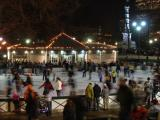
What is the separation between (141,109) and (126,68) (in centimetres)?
2466

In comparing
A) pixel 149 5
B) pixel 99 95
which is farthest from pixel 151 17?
pixel 99 95

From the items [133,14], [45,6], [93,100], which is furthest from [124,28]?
[93,100]

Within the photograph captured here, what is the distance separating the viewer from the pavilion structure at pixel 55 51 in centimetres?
5084

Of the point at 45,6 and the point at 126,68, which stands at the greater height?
the point at 45,6

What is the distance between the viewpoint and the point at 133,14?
105 m

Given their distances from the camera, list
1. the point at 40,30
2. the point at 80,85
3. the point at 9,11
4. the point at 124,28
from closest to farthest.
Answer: the point at 80,85 → the point at 9,11 → the point at 40,30 → the point at 124,28

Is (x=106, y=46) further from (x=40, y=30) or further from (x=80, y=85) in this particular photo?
(x=80, y=85)

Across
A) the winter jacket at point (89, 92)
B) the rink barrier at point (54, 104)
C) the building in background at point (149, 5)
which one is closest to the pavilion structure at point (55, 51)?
the rink barrier at point (54, 104)

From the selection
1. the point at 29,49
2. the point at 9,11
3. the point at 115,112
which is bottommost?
Answer: the point at 115,112

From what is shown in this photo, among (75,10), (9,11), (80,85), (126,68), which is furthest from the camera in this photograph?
(75,10)

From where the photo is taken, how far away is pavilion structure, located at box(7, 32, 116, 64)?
50.8 m

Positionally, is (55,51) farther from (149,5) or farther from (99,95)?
(149,5)

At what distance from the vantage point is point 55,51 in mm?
51000

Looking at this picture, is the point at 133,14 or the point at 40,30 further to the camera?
the point at 133,14
